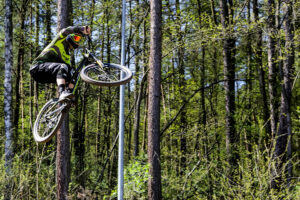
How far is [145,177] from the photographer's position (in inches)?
303

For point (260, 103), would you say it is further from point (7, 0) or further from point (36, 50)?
point (7, 0)

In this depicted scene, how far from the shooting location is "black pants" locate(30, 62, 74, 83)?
14.8ft

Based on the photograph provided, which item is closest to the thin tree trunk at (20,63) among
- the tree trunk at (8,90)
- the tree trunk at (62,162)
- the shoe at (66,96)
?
the tree trunk at (8,90)

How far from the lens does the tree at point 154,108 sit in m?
7.27

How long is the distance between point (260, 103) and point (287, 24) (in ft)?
14.5

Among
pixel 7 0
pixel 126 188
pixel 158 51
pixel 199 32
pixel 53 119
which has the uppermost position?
pixel 7 0

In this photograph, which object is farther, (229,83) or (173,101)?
(173,101)

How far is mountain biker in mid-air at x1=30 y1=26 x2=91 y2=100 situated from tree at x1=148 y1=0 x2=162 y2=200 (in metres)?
3.15

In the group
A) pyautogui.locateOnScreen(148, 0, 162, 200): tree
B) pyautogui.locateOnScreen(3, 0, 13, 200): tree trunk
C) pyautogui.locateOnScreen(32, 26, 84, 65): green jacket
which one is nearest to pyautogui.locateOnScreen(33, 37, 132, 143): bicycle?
pyautogui.locateOnScreen(32, 26, 84, 65): green jacket

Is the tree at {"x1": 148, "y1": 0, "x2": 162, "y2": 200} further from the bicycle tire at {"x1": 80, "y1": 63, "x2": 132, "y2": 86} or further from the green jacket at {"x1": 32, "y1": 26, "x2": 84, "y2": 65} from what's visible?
the green jacket at {"x1": 32, "y1": 26, "x2": 84, "y2": 65}

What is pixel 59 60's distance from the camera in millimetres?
4734

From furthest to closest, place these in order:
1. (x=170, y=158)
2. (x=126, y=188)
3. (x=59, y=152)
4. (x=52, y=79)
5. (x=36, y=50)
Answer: (x=36, y=50), (x=170, y=158), (x=126, y=188), (x=59, y=152), (x=52, y=79)

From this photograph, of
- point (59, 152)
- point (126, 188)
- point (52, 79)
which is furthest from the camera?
point (126, 188)

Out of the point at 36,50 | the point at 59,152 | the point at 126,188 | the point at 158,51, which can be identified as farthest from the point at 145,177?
the point at 36,50
